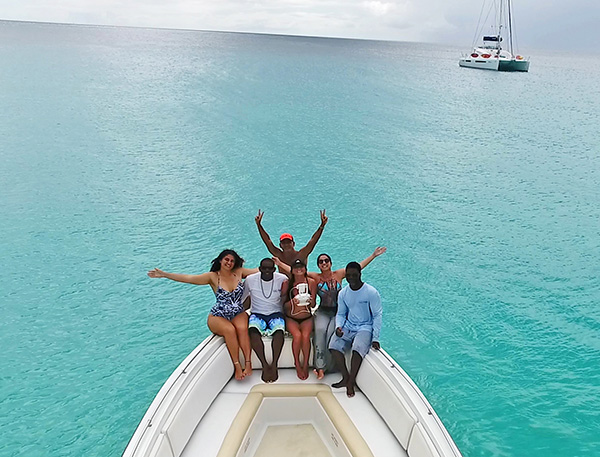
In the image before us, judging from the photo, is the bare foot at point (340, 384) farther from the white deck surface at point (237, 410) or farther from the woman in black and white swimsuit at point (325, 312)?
the woman in black and white swimsuit at point (325, 312)

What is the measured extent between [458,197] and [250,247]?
22.3ft

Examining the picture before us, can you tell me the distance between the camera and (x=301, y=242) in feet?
32.8

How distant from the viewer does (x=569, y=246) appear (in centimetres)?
1039

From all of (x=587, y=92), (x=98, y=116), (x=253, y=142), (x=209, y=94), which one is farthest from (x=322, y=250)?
(x=587, y=92)

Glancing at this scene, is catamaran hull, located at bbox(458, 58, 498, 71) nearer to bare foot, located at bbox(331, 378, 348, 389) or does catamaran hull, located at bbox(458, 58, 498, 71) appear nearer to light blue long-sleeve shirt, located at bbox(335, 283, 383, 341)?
light blue long-sleeve shirt, located at bbox(335, 283, 383, 341)

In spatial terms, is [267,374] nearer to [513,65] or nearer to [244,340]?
[244,340]

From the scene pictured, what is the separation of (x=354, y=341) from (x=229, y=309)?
119 cm

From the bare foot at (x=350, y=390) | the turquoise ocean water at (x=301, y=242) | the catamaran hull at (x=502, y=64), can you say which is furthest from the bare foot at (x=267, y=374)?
the catamaran hull at (x=502, y=64)

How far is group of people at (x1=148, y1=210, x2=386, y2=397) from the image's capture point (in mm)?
4289

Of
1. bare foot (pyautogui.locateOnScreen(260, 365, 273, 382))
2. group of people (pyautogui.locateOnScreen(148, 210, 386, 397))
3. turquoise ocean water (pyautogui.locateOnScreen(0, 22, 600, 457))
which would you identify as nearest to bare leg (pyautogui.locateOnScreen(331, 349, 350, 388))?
group of people (pyautogui.locateOnScreen(148, 210, 386, 397))

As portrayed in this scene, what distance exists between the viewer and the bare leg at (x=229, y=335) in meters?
4.37

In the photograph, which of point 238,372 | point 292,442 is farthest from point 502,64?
point 292,442

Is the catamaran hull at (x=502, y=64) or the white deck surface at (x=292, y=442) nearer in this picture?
the white deck surface at (x=292, y=442)

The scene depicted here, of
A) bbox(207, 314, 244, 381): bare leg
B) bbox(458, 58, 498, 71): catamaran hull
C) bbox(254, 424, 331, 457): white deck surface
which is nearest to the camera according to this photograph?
bbox(254, 424, 331, 457): white deck surface
